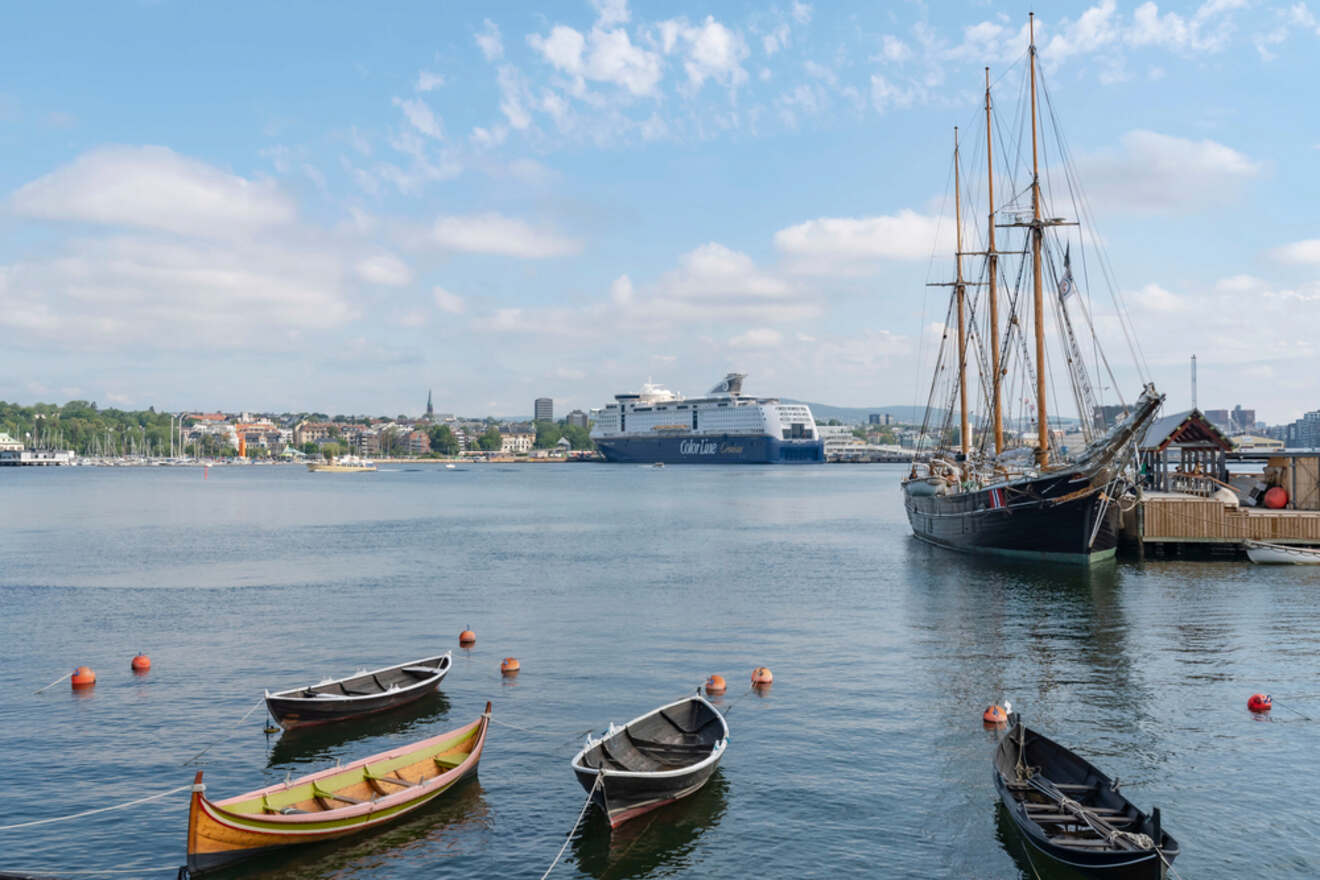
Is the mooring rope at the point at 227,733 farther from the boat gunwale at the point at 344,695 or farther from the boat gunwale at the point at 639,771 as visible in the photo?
the boat gunwale at the point at 639,771

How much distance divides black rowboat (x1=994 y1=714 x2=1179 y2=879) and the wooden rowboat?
9.58m

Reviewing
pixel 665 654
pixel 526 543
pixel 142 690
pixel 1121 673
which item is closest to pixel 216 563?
pixel 526 543

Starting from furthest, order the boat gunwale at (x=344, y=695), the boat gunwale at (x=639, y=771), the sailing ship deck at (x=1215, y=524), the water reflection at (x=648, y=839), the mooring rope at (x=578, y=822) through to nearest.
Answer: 1. the sailing ship deck at (x=1215, y=524)
2. the boat gunwale at (x=344, y=695)
3. the boat gunwale at (x=639, y=771)
4. the water reflection at (x=648, y=839)
5. the mooring rope at (x=578, y=822)

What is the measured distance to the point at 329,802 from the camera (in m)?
15.2

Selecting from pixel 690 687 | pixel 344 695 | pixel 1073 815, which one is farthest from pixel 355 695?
pixel 1073 815

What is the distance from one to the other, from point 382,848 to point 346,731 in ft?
21.2

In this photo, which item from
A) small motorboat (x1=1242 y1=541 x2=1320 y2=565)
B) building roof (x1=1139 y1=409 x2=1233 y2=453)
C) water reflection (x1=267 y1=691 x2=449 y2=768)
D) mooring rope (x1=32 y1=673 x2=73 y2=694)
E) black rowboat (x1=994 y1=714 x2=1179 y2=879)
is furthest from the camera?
building roof (x1=1139 y1=409 x2=1233 y2=453)

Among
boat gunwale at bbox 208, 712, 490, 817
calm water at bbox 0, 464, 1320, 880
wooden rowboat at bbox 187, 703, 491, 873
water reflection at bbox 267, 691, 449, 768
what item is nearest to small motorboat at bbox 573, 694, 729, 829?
calm water at bbox 0, 464, 1320, 880

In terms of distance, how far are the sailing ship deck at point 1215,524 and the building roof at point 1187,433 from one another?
24.9 ft

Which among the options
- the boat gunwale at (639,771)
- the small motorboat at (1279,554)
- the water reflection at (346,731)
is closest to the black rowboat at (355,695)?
the water reflection at (346,731)

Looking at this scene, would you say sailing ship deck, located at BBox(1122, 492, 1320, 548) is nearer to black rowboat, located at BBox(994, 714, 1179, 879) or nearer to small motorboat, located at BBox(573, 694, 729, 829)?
black rowboat, located at BBox(994, 714, 1179, 879)

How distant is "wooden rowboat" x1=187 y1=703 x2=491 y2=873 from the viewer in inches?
535

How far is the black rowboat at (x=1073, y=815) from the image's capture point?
12.5 metres

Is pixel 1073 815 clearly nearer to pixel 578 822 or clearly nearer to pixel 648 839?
pixel 648 839
